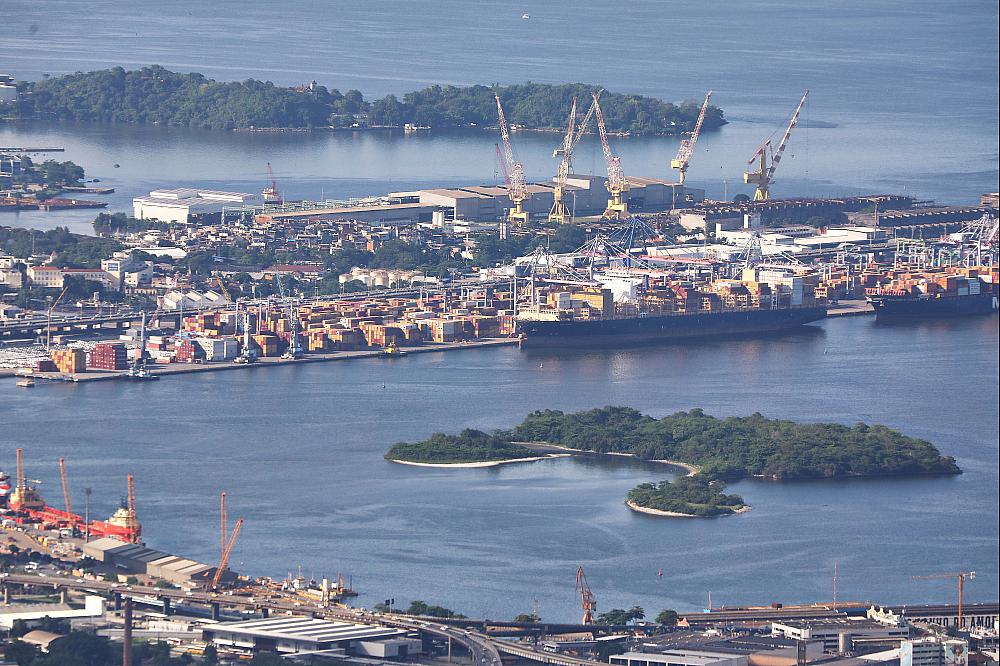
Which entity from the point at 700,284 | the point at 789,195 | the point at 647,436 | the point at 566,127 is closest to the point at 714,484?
the point at 647,436

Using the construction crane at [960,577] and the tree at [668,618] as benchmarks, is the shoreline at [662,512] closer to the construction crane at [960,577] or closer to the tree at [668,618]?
the construction crane at [960,577]

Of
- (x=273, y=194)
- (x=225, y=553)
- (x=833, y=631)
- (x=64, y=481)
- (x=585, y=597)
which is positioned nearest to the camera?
(x=833, y=631)

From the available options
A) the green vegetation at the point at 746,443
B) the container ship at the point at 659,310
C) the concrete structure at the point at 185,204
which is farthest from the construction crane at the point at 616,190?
the green vegetation at the point at 746,443

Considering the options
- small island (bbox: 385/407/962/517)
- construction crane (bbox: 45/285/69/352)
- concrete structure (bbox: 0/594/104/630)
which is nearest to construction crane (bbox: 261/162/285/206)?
construction crane (bbox: 45/285/69/352)

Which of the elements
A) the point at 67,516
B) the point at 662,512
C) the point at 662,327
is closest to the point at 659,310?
the point at 662,327

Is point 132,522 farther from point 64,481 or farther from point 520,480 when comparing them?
point 520,480

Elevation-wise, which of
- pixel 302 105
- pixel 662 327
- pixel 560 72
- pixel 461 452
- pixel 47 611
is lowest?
pixel 47 611
